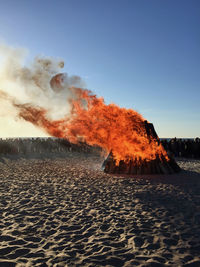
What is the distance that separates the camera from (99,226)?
4895mm

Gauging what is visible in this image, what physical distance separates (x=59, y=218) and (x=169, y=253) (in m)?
2.81

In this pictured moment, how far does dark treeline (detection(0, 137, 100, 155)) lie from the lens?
24.4 metres

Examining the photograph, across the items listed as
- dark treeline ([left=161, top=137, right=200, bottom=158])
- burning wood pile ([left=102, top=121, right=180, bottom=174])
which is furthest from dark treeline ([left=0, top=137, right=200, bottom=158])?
burning wood pile ([left=102, top=121, right=180, bottom=174])

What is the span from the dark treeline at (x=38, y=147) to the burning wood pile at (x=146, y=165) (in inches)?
549

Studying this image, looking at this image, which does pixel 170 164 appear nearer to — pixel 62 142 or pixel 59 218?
pixel 59 218

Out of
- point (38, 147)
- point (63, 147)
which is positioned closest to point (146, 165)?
point (38, 147)

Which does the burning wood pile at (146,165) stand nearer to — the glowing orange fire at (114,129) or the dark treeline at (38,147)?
the glowing orange fire at (114,129)

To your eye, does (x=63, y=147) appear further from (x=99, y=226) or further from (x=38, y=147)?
(x=99, y=226)

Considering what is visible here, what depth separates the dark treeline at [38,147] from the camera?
24.4 m

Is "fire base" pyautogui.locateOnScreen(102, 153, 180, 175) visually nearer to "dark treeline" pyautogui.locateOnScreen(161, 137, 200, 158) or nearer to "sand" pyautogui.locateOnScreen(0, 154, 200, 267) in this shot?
"sand" pyautogui.locateOnScreen(0, 154, 200, 267)

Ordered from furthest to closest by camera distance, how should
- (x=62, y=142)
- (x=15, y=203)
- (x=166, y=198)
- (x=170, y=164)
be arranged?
(x=62, y=142), (x=170, y=164), (x=166, y=198), (x=15, y=203)

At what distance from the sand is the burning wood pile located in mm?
3369

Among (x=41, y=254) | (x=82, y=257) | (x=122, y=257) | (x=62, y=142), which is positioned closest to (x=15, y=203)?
(x=41, y=254)

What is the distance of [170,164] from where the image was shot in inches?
493
